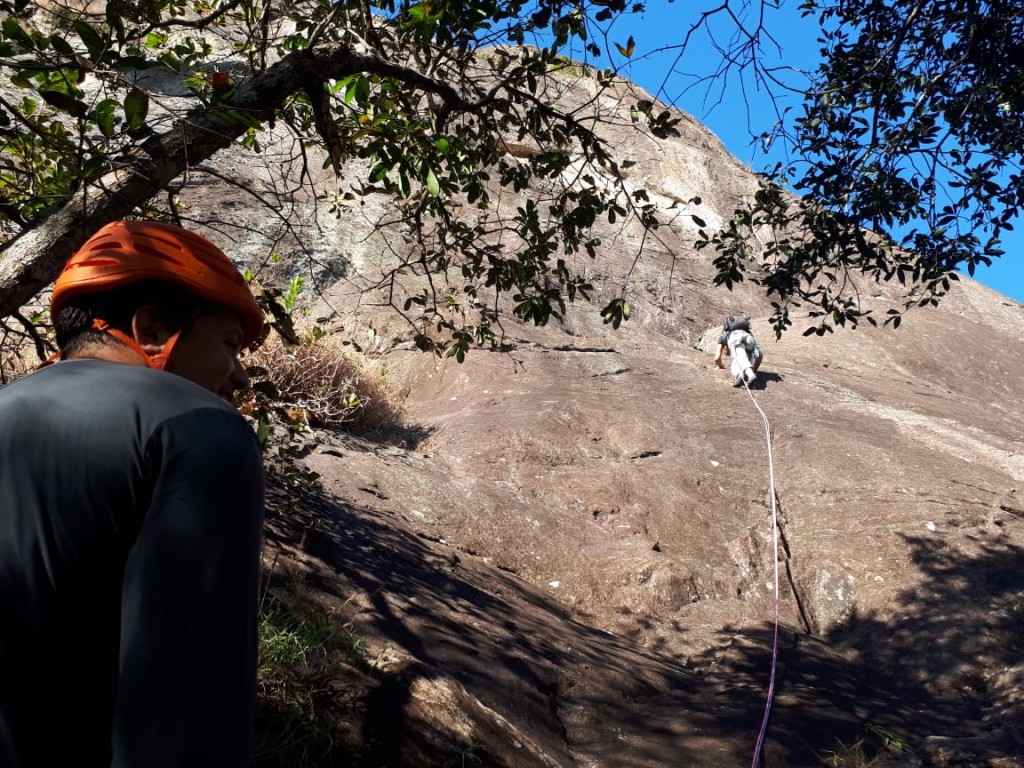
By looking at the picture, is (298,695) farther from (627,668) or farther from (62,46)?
(627,668)

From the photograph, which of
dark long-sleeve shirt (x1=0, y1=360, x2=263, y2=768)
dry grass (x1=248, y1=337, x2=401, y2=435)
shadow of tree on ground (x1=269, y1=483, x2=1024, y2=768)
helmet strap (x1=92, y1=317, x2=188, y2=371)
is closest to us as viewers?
dark long-sleeve shirt (x1=0, y1=360, x2=263, y2=768)

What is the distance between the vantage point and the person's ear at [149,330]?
1319 mm

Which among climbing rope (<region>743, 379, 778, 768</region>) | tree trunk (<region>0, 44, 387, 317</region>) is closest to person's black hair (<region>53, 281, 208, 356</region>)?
tree trunk (<region>0, 44, 387, 317</region>)

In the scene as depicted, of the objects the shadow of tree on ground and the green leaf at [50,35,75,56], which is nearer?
the green leaf at [50,35,75,56]

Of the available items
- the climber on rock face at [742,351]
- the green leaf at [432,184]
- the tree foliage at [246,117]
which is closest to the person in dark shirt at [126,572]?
the tree foliage at [246,117]

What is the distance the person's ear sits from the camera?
4.33 feet

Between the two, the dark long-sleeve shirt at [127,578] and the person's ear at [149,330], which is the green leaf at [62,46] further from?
the dark long-sleeve shirt at [127,578]

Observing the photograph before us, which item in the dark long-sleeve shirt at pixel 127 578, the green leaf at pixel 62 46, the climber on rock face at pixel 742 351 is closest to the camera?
the dark long-sleeve shirt at pixel 127 578

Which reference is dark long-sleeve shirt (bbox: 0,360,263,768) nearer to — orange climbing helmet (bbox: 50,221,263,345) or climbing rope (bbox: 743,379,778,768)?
orange climbing helmet (bbox: 50,221,263,345)

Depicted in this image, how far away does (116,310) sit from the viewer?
133cm

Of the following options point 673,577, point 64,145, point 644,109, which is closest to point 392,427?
point 673,577

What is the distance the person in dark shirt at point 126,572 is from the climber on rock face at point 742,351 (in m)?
12.6

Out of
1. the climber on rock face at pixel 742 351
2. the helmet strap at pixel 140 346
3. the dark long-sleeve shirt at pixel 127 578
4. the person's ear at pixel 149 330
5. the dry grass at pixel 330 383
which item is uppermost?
the climber on rock face at pixel 742 351

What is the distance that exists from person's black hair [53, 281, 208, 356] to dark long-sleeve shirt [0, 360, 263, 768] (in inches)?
7.9
